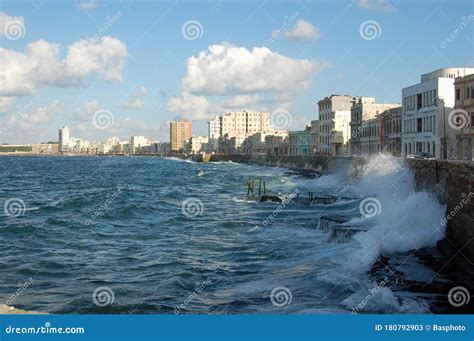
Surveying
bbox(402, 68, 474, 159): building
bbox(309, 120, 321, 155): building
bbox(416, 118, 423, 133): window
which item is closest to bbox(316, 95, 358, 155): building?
bbox(309, 120, 321, 155): building

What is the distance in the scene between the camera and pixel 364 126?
9481cm

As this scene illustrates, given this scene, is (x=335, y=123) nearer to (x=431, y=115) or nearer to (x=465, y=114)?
(x=431, y=115)

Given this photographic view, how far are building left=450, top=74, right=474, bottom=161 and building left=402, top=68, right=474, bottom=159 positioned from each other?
4.54 feet

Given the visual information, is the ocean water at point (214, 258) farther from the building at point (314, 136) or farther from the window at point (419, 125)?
the building at point (314, 136)

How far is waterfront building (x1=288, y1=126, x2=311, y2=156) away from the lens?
14950 centimetres

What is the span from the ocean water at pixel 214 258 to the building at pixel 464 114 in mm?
13525

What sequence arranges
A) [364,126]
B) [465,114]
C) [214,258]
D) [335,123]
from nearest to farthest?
[214,258]
[465,114]
[364,126]
[335,123]

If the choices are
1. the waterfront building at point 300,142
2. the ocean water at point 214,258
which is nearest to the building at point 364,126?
the waterfront building at point 300,142

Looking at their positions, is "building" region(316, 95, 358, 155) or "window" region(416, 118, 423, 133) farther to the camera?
"building" region(316, 95, 358, 155)

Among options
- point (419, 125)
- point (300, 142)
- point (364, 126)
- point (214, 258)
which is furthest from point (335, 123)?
A: point (214, 258)

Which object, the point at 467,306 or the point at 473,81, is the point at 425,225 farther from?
the point at 473,81

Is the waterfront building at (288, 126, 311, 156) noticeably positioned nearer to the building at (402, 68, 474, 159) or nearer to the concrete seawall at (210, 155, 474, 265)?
the building at (402, 68, 474, 159)

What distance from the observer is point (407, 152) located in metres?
67.2

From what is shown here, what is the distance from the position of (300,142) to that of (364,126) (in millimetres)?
61077
